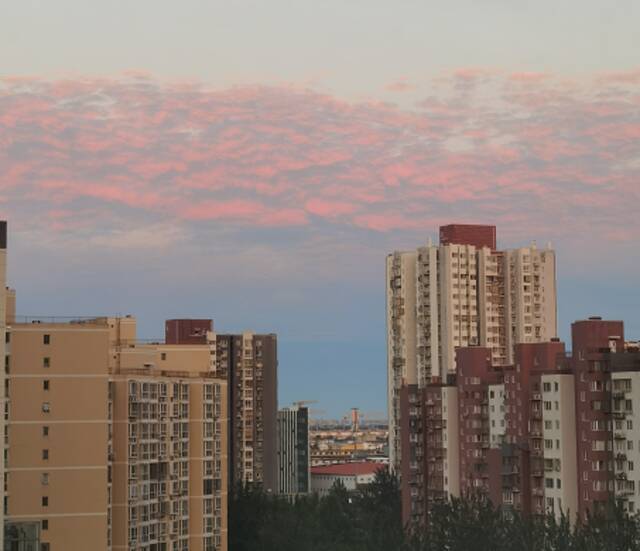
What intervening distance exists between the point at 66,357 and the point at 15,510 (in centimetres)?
607

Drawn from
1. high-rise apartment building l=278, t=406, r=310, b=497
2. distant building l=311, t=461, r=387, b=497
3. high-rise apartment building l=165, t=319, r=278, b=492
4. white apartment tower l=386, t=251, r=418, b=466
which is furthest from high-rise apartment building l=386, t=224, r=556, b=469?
distant building l=311, t=461, r=387, b=497

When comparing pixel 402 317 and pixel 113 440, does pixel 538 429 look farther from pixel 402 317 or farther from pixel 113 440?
pixel 402 317

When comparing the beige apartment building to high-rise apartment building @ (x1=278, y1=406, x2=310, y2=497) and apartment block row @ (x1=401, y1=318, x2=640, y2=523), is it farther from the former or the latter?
high-rise apartment building @ (x1=278, y1=406, x2=310, y2=497)

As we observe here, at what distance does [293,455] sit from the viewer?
15988cm

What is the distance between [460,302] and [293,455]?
6430 centimetres

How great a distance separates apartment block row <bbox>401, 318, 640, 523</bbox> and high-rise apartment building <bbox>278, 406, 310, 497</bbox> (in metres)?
71.6

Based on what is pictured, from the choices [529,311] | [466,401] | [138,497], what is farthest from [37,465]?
[529,311]

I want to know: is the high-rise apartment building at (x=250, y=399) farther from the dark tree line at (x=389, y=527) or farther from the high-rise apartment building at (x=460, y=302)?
the high-rise apartment building at (x=460, y=302)

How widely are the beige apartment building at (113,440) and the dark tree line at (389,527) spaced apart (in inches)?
405

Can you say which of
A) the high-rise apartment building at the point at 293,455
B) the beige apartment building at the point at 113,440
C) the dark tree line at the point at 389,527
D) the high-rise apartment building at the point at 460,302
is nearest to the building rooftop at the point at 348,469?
the high-rise apartment building at the point at 293,455

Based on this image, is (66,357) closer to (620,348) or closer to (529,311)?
(620,348)

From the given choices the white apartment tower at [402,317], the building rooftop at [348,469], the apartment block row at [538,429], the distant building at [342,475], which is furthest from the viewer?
the building rooftop at [348,469]

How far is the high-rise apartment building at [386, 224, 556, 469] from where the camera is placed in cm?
9869

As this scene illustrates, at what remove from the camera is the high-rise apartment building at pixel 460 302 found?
98.7m
